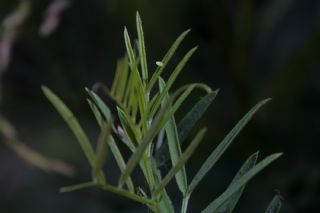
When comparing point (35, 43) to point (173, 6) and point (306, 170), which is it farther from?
point (306, 170)

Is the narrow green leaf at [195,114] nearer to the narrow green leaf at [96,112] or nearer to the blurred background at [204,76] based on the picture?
the narrow green leaf at [96,112]

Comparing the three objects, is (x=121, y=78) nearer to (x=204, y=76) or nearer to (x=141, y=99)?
(x=141, y=99)

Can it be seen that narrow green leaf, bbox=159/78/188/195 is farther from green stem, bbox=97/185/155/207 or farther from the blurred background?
the blurred background

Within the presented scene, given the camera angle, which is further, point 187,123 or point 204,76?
point 204,76

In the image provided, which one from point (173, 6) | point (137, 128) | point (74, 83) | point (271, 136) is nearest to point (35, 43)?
point (74, 83)

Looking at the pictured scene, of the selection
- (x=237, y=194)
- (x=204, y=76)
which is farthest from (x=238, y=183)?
(x=204, y=76)

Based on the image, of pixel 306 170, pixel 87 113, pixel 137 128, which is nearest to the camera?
pixel 137 128

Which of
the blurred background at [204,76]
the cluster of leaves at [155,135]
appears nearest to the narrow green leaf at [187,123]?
the cluster of leaves at [155,135]
